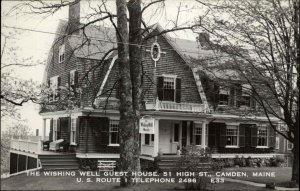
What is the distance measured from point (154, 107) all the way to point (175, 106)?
1.56 m

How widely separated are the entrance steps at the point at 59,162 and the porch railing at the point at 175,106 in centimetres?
520

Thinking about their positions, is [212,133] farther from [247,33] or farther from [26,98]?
[26,98]

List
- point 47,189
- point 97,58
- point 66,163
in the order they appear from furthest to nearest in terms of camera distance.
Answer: point 97,58
point 66,163
point 47,189

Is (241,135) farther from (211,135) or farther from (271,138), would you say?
(271,138)

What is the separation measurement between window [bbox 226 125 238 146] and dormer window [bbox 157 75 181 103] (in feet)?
16.6

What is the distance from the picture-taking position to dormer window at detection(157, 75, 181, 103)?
2558 cm

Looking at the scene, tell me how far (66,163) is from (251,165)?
41.7ft

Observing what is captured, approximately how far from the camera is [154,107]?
77.7 ft

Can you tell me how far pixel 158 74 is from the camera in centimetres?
2584

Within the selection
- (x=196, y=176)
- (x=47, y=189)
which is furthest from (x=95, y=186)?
(x=196, y=176)

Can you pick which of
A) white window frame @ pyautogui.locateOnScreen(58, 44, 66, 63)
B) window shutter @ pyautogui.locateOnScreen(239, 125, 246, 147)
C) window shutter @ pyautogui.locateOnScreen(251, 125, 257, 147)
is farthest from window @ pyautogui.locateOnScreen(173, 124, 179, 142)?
white window frame @ pyautogui.locateOnScreen(58, 44, 66, 63)

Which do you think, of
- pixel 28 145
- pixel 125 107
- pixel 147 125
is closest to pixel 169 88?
pixel 28 145

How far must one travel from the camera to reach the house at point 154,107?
23500 mm

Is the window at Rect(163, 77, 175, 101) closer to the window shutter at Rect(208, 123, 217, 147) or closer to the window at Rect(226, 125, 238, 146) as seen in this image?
the window shutter at Rect(208, 123, 217, 147)
